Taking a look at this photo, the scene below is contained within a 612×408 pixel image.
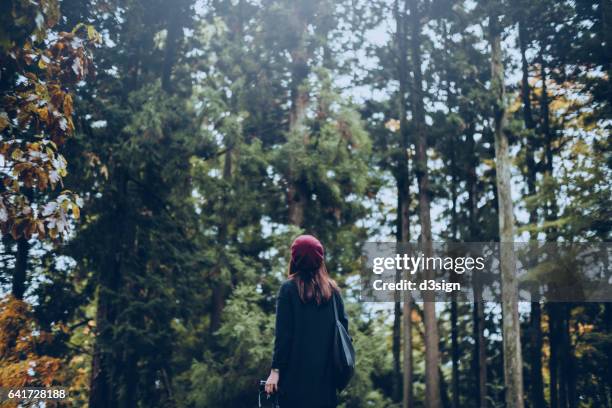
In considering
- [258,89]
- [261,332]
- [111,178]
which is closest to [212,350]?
[261,332]

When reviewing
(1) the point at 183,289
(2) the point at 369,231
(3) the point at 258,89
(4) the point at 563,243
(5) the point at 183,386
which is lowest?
(5) the point at 183,386

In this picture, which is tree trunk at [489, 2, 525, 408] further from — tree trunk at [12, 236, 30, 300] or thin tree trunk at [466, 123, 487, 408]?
tree trunk at [12, 236, 30, 300]

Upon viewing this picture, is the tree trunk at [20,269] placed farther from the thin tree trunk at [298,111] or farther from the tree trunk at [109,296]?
the thin tree trunk at [298,111]

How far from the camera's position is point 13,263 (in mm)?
14156

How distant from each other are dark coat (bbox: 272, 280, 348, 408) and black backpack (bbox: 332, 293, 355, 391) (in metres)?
0.04

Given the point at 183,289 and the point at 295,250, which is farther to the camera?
the point at 183,289

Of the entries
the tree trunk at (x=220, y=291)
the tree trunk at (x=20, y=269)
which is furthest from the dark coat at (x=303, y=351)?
the tree trunk at (x=220, y=291)

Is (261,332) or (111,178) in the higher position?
(111,178)

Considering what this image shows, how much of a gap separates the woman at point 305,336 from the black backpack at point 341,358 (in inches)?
1.4

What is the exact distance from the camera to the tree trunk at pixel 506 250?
12.7m

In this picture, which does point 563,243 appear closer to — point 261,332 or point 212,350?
point 261,332

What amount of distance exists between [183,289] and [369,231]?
856 centimetres

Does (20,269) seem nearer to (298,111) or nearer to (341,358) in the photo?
(298,111)

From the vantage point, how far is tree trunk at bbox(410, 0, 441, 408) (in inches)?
596
